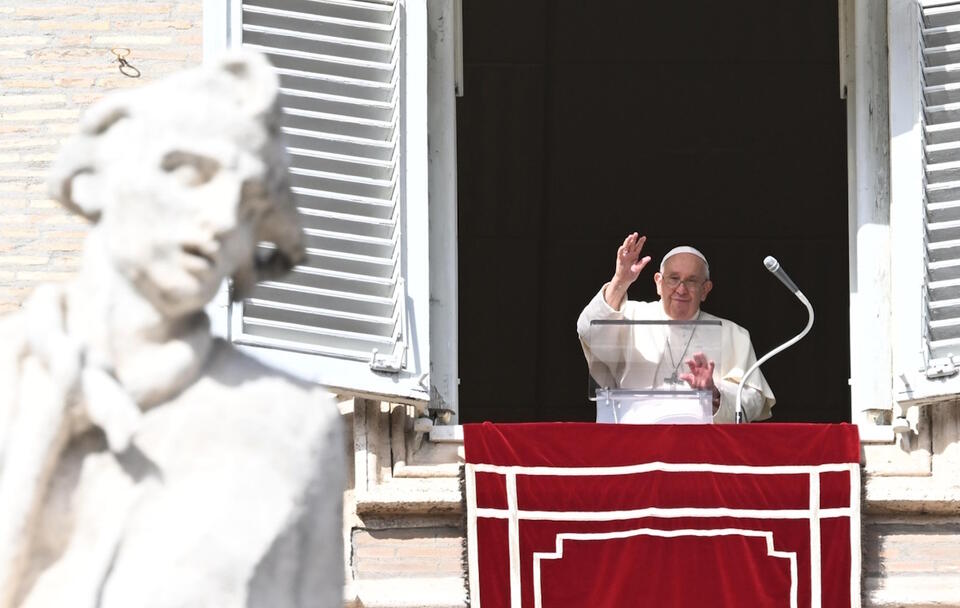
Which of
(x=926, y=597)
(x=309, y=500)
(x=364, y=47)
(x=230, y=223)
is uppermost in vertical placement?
(x=364, y=47)

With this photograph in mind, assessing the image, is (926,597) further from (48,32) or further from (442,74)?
(48,32)

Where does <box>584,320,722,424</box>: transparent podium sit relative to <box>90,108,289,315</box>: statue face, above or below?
below

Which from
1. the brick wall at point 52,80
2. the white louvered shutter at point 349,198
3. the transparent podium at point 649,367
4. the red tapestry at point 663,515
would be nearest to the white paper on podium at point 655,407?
the transparent podium at point 649,367

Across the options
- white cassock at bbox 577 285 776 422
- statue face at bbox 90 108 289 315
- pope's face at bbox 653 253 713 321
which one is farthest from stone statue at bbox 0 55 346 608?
pope's face at bbox 653 253 713 321

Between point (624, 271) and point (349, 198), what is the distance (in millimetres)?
1078

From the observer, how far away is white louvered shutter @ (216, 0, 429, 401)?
27.1 ft

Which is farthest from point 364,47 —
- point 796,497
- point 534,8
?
point 534,8

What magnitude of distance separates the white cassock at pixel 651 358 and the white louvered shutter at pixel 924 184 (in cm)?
68

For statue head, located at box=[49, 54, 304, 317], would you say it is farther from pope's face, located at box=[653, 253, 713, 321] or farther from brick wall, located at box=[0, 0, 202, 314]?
pope's face, located at box=[653, 253, 713, 321]

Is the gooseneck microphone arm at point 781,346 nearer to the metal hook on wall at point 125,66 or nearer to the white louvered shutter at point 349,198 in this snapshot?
the white louvered shutter at point 349,198

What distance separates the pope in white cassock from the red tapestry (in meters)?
0.46

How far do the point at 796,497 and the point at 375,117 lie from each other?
154cm

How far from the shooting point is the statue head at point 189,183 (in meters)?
3.88

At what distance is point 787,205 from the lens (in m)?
13.1
